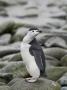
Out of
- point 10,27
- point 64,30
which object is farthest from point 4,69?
point 10,27

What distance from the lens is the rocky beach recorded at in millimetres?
5098

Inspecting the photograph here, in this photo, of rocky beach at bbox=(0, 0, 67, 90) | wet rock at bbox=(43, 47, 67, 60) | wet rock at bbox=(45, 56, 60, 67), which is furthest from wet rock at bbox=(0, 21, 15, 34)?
wet rock at bbox=(45, 56, 60, 67)

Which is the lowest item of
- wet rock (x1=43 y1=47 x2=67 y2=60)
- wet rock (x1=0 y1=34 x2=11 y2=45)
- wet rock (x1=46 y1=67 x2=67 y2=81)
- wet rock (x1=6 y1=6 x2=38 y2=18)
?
wet rock (x1=6 y1=6 x2=38 y2=18)

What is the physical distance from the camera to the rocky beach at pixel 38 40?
510cm

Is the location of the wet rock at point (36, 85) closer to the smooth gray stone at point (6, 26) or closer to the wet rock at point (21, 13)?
the smooth gray stone at point (6, 26)

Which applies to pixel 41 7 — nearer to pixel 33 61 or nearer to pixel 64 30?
pixel 64 30

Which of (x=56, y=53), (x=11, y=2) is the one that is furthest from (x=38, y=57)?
(x=11, y=2)

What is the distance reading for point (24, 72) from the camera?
5434 millimetres

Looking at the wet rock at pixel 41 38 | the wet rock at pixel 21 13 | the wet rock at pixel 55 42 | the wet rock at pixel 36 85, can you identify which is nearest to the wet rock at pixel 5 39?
the wet rock at pixel 41 38

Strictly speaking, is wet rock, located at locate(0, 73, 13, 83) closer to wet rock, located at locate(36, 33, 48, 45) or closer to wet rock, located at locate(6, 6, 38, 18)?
wet rock, located at locate(36, 33, 48, 45)

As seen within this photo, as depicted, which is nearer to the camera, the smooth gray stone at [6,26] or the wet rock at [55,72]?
the wet rock at [55,72]

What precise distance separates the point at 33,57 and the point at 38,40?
4266 mm

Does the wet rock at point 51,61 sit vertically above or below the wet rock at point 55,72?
below

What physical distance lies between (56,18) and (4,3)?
4916 mm
